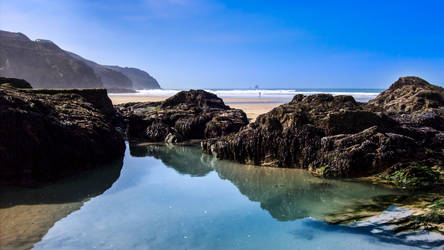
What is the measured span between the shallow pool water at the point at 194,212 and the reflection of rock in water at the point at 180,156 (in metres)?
0.44

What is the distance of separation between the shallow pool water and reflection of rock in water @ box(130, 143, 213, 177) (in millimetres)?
440

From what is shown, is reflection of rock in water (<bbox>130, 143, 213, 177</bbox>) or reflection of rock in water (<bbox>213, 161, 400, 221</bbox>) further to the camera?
reflection of rock in water (<bbox>130, 143, 213, 177</bbox>)

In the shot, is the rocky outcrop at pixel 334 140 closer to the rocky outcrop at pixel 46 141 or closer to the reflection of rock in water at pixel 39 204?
the rocky outcrop at pixel 46 141

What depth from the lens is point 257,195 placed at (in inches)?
247

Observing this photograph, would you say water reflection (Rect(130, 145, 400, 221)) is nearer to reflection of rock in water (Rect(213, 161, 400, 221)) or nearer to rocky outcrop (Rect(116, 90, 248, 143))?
reflection of rock in water (Rect(213, 161, 400, 221))

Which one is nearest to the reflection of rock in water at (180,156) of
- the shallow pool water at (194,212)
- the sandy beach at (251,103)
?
the shallow pool water at (194,212)

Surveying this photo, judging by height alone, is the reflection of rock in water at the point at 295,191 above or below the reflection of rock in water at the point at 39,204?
above

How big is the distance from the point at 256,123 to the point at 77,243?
668 centimetres

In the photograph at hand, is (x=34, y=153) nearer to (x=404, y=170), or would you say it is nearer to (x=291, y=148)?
(x=291, y=148)

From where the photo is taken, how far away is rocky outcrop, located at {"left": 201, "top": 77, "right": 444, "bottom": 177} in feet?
23.6

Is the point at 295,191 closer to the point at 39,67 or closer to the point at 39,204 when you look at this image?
the point at 39,204

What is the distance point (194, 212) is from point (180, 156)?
17.4ft

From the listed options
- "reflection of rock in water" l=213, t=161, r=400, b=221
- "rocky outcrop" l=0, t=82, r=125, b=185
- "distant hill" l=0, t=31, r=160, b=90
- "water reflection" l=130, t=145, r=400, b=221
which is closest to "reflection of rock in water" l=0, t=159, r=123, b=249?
"rocky outcrop" l=0, t=82, r=125, b=185

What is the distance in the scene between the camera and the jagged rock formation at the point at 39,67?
78.6 metres
